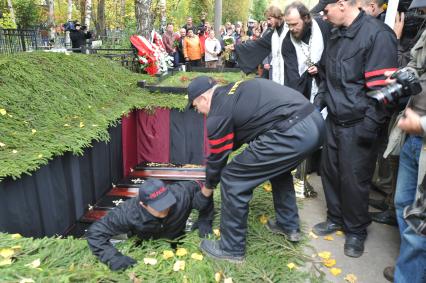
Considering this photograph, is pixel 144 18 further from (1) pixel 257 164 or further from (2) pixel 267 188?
(1) pixel 257 164

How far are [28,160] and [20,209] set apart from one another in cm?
50

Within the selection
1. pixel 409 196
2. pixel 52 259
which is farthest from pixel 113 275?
pixel 409 196

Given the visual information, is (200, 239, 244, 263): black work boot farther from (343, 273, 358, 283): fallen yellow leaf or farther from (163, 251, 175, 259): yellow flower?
(343, 273, 358, 283): fallen yellow leaf

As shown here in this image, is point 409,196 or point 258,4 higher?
point 258,4

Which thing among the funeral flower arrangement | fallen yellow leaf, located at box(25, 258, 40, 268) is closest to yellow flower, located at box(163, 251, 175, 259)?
fallen yellow leaf, located at box(25, 258, 40, 268)

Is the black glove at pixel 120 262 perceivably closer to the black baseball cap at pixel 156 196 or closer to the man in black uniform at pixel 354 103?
the black baseball cap at pixel 156 196

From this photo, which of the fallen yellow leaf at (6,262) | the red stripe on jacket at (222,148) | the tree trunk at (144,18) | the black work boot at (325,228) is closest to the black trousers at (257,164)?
the red stripe on jacket at (222,148)

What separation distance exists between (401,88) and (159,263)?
78.1 inches

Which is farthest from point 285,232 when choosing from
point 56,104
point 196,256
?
point 56,104

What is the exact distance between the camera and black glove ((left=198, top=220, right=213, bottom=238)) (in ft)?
10.0

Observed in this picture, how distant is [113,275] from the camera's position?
2420 millimetres

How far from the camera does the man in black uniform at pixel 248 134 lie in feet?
7.94

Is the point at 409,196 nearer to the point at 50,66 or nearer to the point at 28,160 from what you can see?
the point at 28,160

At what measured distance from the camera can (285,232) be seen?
9.84ft
